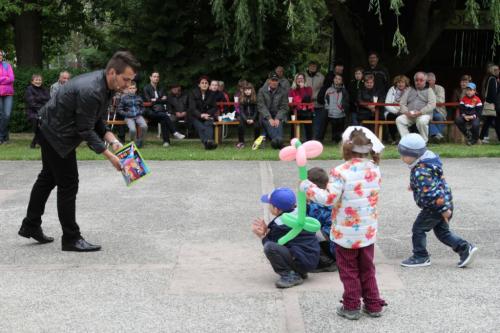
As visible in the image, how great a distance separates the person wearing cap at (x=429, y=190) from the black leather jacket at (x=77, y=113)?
2648mm

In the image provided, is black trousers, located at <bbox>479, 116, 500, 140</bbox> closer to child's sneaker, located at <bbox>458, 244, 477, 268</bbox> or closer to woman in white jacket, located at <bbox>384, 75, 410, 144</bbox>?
woman in white jacket, located at <bbox>384, 75, 410, 144</bbox>

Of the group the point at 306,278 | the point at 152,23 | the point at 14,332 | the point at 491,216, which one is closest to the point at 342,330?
the point at 306,278

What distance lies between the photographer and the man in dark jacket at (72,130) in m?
6.16

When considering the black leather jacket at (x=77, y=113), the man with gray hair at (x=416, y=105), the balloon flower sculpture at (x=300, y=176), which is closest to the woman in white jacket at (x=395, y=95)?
the man with gray hair at (x=416, y=105)

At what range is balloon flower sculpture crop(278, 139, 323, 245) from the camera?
477 centimetres

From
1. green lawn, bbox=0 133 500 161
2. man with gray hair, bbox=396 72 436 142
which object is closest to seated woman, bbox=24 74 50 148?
green lawn, bbox=0 133 500 161

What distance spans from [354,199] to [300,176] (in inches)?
15.8

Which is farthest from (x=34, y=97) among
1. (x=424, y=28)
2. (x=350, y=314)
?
(x=350, y=314)

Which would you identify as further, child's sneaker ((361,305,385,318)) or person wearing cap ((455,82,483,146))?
person wearing cap ((455,82,483,146))

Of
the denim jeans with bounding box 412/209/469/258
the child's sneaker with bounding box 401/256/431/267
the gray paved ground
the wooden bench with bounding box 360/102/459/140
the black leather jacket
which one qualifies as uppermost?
the black leather jacket

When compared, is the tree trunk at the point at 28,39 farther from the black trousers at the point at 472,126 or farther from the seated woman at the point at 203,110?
the black trousers at the point at 472,126

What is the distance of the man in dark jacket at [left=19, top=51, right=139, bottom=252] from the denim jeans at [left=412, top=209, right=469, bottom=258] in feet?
8.90

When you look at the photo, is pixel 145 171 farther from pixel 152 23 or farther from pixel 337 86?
pixel 152 23

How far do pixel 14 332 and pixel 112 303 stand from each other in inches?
29.9
